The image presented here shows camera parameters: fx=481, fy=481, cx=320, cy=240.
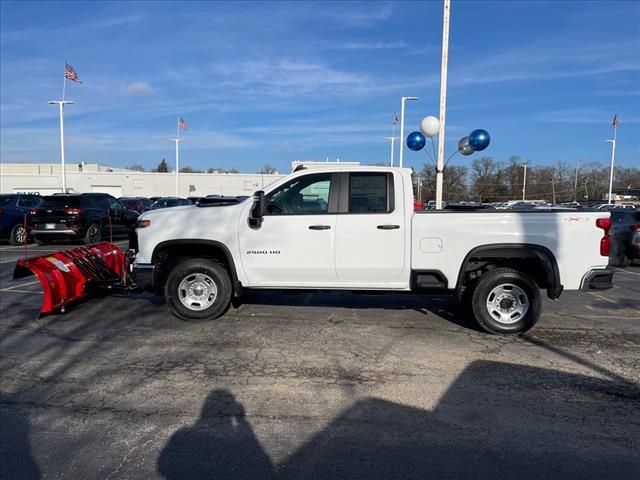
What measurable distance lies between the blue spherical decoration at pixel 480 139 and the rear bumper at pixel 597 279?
25.6 ft

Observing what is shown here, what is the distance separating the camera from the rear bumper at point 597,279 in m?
5.66

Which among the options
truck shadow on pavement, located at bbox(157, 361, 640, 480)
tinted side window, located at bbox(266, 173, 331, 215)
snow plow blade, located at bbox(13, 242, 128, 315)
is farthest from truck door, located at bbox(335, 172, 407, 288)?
snow plow blade, located at bbox(13, 242, 128, 315)

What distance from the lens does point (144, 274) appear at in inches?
248

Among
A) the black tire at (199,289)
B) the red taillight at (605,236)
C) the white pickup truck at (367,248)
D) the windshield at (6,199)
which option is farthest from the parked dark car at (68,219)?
the red taillight at (605,236)

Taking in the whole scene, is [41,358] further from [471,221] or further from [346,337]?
[471,221]

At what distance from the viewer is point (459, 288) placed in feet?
→ 19.2

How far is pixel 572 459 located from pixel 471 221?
10.0 feet

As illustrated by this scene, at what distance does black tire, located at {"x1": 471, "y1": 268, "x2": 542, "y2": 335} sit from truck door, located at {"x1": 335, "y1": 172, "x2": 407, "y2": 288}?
961 mm

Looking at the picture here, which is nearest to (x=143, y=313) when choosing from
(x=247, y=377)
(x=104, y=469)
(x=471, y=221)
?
(x=247, y=377)

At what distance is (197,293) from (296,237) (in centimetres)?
159

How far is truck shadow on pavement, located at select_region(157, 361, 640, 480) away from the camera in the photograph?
10.00 ft

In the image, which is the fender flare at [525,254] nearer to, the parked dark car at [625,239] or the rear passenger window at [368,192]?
the rear passenger window at [368,192]

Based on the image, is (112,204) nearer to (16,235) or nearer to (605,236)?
(16,235)

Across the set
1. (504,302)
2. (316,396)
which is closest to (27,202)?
(316,396)
